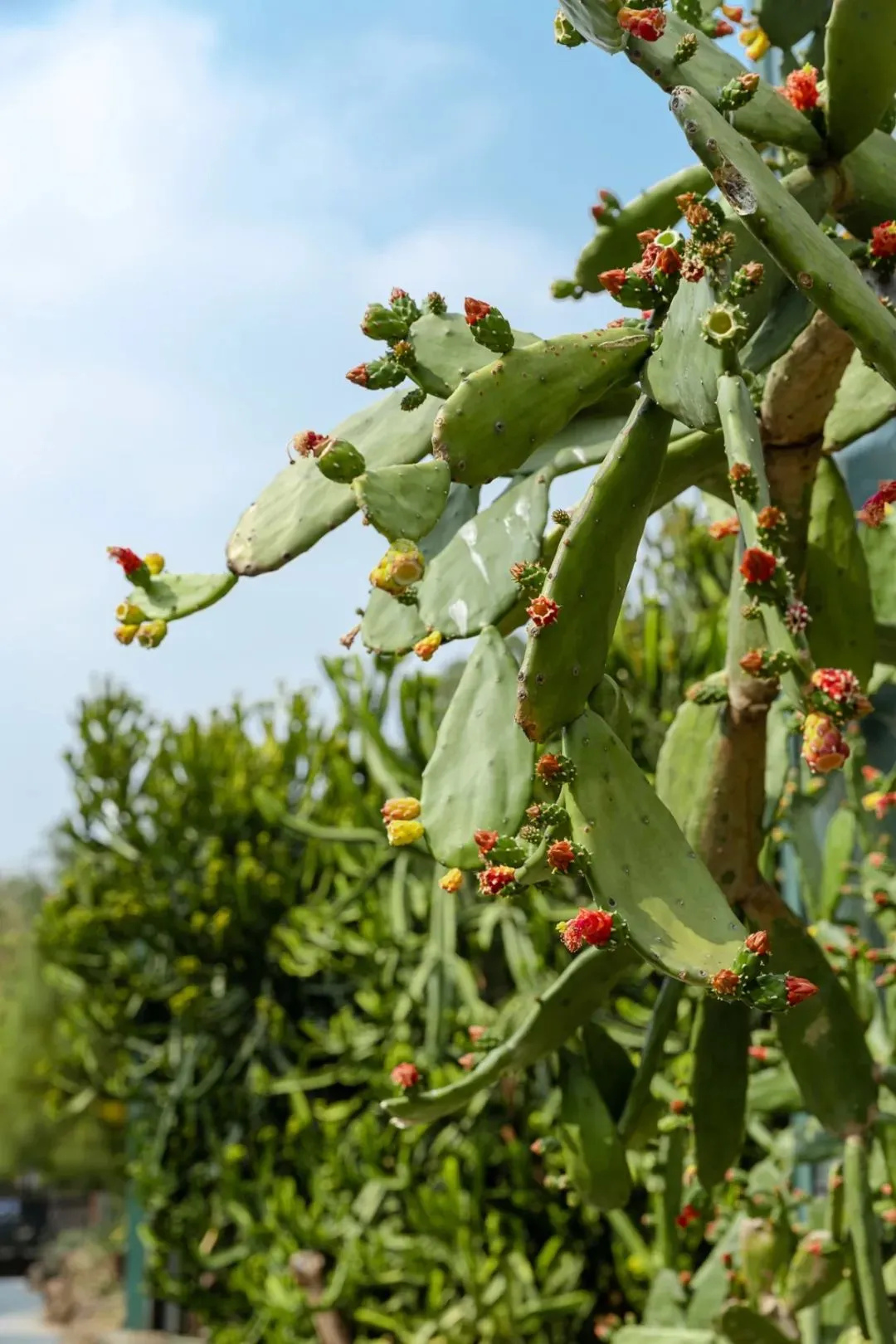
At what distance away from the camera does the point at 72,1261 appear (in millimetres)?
11438

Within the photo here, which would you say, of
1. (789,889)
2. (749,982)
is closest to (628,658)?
(789,889)

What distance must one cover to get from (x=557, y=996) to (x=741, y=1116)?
33 cm

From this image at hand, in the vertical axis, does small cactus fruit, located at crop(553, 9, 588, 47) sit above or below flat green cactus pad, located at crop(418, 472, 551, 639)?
above

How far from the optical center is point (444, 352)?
1.31 meters

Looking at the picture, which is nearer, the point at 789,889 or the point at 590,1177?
the point at 590,1177

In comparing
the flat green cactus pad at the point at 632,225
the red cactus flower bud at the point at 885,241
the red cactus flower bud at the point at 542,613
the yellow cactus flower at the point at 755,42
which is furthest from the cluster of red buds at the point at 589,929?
the yellow cactus flower at the point at 755,42

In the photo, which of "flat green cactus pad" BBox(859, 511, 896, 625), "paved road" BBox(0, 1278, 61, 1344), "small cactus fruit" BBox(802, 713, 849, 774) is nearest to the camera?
"small cactus fruit" BBox(802, 713, 849, 774)

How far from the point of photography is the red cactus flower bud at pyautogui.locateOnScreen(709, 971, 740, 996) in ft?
2.99

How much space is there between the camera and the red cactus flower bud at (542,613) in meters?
1.06

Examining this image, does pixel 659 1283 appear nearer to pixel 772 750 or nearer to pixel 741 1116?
pixel 741 1116

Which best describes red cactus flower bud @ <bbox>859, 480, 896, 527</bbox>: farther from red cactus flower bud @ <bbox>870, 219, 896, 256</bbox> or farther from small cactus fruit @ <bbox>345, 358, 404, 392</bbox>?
small cactus fruit @ <bbox>345, 358, 404, 392</bbox>

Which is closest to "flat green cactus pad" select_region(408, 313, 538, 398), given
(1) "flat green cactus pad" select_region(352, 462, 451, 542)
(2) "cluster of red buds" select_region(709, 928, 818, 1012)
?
(1) "flat green cactus pad" select_region(352, 462, 451, 542)

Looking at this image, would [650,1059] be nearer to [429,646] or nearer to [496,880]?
[429,646]

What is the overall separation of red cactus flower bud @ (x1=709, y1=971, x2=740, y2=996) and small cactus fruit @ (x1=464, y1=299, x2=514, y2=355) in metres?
0.55
